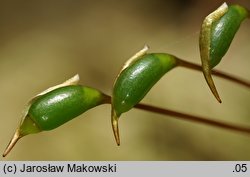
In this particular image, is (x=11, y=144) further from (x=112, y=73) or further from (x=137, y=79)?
(x=112, y=73)

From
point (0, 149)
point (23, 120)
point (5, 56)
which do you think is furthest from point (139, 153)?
point (23, 120)

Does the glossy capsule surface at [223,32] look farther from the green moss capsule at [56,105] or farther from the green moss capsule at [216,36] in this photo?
the green moss capsule at [56,105]

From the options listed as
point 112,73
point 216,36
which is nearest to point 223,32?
point 216,36

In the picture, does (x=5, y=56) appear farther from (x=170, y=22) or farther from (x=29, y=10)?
(x=170, y=22)

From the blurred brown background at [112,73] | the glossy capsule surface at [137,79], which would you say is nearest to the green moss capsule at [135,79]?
the glossy capsule surface at [137,79]

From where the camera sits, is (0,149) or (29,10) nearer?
(0,149)
